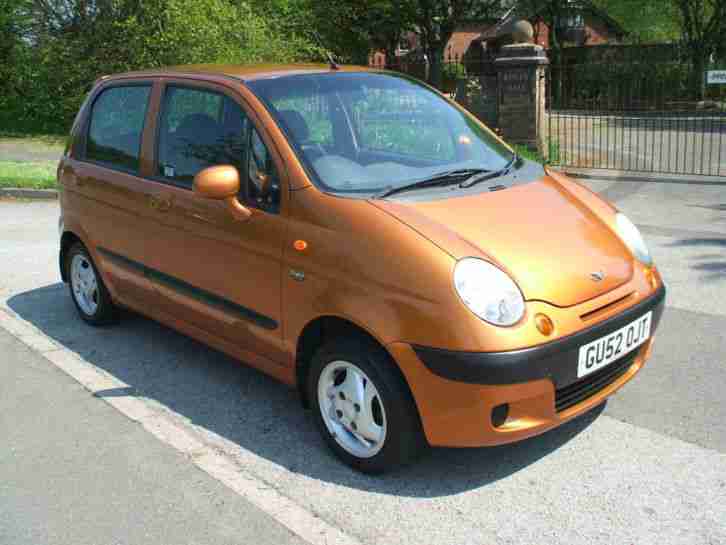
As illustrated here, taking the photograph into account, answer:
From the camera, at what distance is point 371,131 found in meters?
4.46

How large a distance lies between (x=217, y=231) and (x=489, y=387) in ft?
5.82

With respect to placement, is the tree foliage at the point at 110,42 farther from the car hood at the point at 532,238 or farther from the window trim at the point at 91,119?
the car hood at the point at 532,238

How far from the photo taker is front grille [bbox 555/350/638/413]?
11.6 feet

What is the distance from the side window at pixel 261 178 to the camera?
405 cm

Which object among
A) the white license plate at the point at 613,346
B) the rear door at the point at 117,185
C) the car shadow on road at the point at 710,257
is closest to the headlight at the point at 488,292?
the white license plate at the point at 613,346

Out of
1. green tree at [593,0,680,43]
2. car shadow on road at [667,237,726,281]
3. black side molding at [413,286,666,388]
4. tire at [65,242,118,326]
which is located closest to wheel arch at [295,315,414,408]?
black side molding at [413,286,666,388]

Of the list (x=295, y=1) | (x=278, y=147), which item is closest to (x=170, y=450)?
Answer: (x=278, y=147)

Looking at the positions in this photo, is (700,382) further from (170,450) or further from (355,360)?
(170,450)

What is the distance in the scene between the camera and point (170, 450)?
160 inches

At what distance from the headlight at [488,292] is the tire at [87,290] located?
3.25 meters

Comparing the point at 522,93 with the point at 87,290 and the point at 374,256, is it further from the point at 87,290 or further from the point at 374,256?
the point at 374,256

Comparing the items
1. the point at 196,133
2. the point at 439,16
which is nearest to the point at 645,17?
the point at 439,16

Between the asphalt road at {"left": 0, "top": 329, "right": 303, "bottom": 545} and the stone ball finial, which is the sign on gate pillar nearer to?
the stone ball finial

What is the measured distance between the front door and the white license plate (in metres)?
1.45
